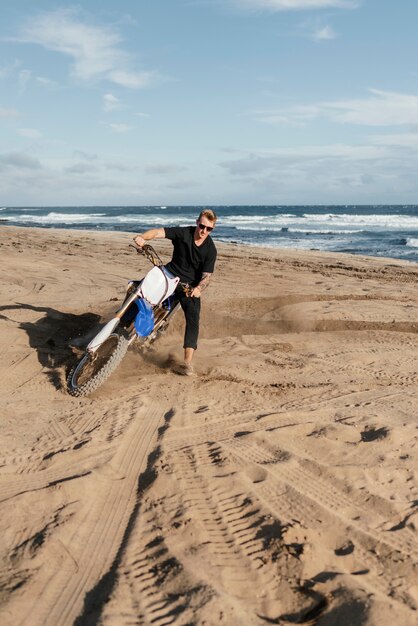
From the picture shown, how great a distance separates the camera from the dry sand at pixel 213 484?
2.57 m

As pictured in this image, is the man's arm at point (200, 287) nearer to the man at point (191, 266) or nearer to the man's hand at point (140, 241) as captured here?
the man at point (191, 266)

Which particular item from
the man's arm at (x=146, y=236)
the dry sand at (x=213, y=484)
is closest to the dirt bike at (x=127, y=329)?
the man's arm at (x=146, y=236)

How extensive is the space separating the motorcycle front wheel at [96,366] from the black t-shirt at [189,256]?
3.73 ft

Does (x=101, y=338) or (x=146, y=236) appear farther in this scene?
(x=146, y=236)

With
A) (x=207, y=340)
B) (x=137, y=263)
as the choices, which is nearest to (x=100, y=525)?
(x=207, y=340)

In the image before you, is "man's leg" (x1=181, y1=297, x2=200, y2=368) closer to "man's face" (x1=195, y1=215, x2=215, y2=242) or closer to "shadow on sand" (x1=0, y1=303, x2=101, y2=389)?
"man's face" (x1=195, y1=215, x2=215, y2=242)

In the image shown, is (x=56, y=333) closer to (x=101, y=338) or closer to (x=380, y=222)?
(x=101, y=338)

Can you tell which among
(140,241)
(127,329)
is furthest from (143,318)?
(140,241)

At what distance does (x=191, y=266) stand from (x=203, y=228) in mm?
537

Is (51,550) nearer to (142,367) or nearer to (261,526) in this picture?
(261,526)

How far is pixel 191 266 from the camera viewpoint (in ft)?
20.9

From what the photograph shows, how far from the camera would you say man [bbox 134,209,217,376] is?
6.14 m

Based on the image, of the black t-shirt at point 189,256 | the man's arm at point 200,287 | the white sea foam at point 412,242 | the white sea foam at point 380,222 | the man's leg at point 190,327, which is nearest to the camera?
the man's arm at point 200,287

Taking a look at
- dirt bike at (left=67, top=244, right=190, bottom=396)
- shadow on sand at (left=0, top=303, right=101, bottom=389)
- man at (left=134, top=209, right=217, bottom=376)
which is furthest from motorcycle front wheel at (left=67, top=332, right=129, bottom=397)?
man at (left=134, top=209, right=217, bottom=376)
